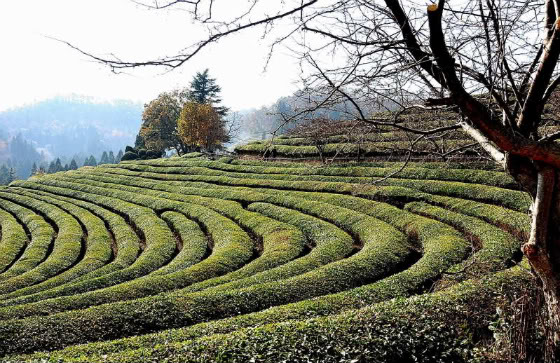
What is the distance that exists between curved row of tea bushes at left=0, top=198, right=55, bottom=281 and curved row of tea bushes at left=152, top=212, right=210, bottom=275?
6851 mm

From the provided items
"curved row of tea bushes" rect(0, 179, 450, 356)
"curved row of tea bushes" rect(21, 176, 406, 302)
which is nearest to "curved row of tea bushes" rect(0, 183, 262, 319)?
"curved row of tea bushes" rect(21, 176, 406, 302)

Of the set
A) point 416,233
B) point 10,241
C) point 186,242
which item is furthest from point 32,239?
point 416,233

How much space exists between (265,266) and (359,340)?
9.87 metres

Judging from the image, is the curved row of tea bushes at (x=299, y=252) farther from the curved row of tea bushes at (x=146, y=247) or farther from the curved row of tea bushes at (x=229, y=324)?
the curved row of tea bushes at (x=146, y=247)

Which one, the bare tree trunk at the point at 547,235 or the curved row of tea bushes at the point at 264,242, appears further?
the curved row of tea bushes at the point at 264,242

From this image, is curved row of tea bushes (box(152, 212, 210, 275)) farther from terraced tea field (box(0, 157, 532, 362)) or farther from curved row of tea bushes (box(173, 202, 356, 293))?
curved row of tea bushes (box(173, 202, 356, 293))

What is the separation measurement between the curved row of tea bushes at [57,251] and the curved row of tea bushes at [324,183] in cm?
1165

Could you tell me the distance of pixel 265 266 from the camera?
16.0 m

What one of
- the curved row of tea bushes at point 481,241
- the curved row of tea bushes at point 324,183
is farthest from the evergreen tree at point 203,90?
the curved row of tea bushes at point 481,241

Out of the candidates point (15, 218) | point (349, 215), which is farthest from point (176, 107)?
point (349, 215)

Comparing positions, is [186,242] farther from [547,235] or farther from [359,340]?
[547,235]

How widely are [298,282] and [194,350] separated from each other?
6.65 metres

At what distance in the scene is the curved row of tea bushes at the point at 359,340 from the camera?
598cm

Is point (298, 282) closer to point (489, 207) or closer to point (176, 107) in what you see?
point (489, 207)
